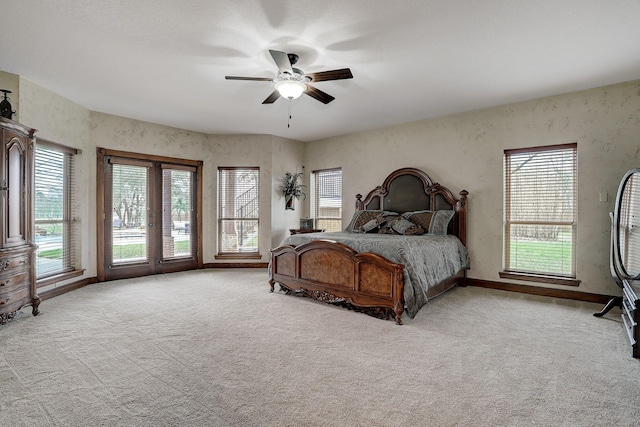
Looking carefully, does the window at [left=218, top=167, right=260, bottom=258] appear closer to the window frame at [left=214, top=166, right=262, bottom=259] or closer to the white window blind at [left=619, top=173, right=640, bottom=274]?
the window frame at [left=214, top=166, right=262, bottom=259]

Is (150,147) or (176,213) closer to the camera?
(150,147)

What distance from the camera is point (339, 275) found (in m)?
3.79

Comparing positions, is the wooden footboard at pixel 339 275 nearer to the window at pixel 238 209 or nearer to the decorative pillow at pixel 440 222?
the decorative pillow at pixel 440 222

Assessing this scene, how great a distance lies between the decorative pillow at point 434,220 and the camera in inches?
190

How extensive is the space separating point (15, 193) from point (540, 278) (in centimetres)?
620

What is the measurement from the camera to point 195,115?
5.20 meters

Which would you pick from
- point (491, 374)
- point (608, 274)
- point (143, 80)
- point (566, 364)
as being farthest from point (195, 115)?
point (608, 274)

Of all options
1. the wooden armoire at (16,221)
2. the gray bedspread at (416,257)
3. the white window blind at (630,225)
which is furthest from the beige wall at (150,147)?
the white window blind at (630,225)

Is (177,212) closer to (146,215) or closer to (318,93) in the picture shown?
(146,215)

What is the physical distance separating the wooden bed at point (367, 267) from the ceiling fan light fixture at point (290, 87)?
1718 millimetres

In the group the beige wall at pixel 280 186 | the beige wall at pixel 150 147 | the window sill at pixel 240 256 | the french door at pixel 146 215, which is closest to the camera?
the beige wall at pixel 150 147

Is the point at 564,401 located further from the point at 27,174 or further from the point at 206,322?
the point at 27,174

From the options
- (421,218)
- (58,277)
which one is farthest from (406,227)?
(58,277)

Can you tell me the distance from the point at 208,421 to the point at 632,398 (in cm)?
249
